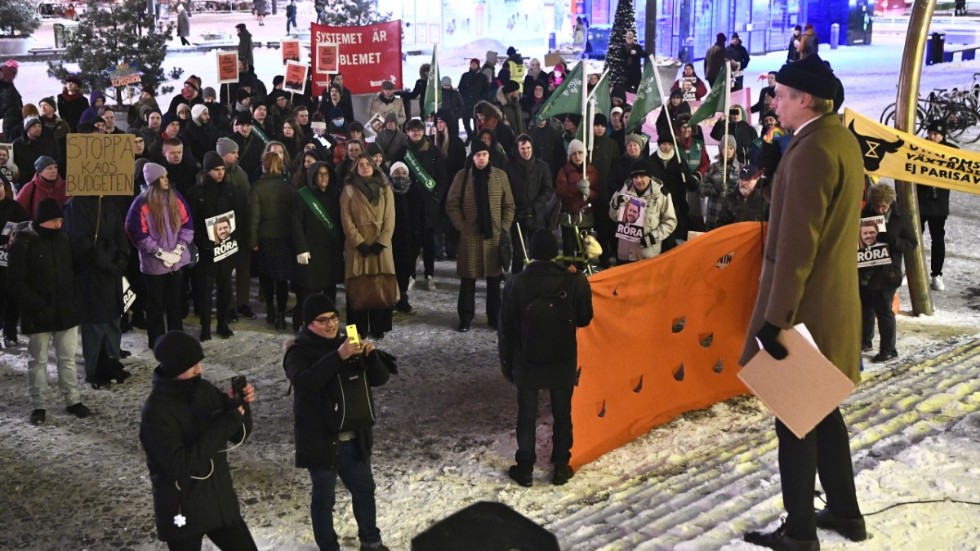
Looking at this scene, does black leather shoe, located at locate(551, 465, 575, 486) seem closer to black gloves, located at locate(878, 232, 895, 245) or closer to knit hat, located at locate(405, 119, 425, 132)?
black gloves, located at locate(878, 232, 895, 245)

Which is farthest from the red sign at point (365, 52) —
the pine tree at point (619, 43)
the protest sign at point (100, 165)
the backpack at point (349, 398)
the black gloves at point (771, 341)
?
the black gloves at point (771, 341)

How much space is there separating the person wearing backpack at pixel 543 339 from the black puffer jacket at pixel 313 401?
141 centimetres

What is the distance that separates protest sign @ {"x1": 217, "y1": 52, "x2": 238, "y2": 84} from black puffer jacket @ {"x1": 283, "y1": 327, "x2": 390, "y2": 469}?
12273 mm

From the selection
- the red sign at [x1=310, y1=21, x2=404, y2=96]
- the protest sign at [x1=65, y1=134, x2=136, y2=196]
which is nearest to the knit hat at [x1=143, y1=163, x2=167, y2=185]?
the protest sign at [x1=65, y1=134, x2=136, y2=196]

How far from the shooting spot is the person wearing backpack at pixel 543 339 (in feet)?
24.2

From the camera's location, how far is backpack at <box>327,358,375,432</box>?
6219 mm

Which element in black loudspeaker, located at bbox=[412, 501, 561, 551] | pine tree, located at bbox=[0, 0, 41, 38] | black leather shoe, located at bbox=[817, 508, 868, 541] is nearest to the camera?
black loudspeaker, located at bbox=[412, 501, 561, 551]

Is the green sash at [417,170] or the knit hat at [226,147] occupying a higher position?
the knit hat at [226,147]

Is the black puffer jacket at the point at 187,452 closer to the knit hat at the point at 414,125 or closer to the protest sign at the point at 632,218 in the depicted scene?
the protest sign at the point at 632,218

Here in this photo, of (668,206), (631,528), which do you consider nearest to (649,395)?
(631,528)

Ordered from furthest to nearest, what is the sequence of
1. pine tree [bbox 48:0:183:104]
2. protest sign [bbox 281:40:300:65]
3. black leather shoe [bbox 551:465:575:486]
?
pine tree [bbox 48:0:183:104] < protest sign [bbox 281:40:300:65] < black leather shoe [bbox 551:465:575:486]

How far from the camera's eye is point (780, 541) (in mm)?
5211

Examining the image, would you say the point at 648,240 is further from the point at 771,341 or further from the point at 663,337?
the point at 771,341

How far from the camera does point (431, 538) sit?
3.43 m
